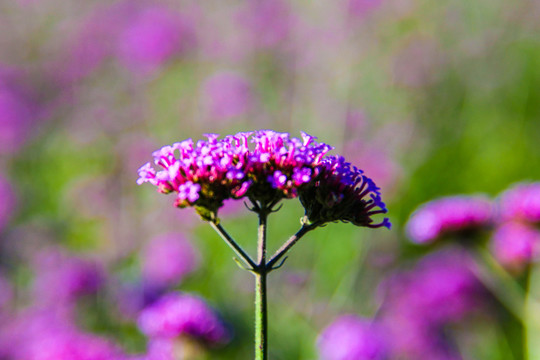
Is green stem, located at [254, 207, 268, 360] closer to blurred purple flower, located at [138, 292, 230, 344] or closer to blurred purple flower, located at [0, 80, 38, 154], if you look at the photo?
blurred purple flower, located at [138, 292, 230, 344]

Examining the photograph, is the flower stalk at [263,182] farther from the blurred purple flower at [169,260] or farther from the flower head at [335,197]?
the blurred purple flower at [169,260]

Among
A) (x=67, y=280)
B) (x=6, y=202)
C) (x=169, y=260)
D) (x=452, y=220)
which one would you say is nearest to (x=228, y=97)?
(x=169, y=260)

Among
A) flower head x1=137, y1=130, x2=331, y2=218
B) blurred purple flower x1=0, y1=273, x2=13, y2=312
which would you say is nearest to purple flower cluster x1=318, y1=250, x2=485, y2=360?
flower head x1=137, y1=130, x2=331, y2=218

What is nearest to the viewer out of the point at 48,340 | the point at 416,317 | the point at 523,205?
the point at 48,340

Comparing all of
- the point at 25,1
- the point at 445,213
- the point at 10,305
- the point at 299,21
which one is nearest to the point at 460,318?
the point at 445,213

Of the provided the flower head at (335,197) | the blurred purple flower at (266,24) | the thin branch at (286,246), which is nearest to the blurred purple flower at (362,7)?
the blurred purple flower at (266,24)

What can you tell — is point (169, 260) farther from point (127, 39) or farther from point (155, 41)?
point (127, 39)
